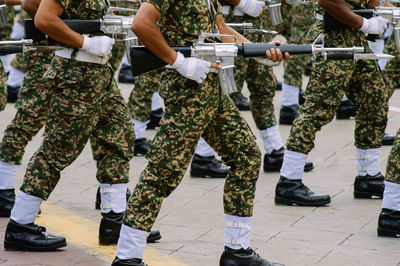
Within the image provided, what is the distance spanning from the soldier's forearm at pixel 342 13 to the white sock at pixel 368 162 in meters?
1.06

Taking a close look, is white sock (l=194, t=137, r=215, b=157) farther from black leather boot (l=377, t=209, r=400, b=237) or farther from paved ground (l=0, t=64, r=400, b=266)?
black leather boot (l=377, t=209, r=400, b=237)

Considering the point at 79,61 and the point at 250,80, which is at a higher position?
the point at 79,61

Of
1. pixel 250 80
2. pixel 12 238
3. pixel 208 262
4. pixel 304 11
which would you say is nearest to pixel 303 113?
pixel 250 80

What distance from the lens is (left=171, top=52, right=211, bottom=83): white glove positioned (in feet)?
14.5

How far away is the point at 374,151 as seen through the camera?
6.54 meters

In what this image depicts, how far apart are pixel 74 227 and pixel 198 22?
1.97 meters

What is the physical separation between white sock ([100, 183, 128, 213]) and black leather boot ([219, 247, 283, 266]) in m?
0.92

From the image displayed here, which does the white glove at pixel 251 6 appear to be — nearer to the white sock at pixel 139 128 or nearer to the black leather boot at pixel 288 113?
the white sock at pixel 139 128

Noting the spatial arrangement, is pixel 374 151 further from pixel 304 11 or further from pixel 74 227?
pixel 304 11

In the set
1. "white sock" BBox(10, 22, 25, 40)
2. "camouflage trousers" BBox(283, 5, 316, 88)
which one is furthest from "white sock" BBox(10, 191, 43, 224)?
"white sock" BBox(10, 22, 25, 40)

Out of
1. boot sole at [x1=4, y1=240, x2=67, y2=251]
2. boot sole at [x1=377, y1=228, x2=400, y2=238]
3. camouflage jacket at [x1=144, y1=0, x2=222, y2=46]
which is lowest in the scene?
boot sole at [x1=4, y1=240, x2=67, y2=251]

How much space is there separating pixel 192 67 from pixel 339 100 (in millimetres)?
2077

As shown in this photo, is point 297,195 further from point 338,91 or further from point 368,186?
point 338,91

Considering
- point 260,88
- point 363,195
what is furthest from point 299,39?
point 363,195
